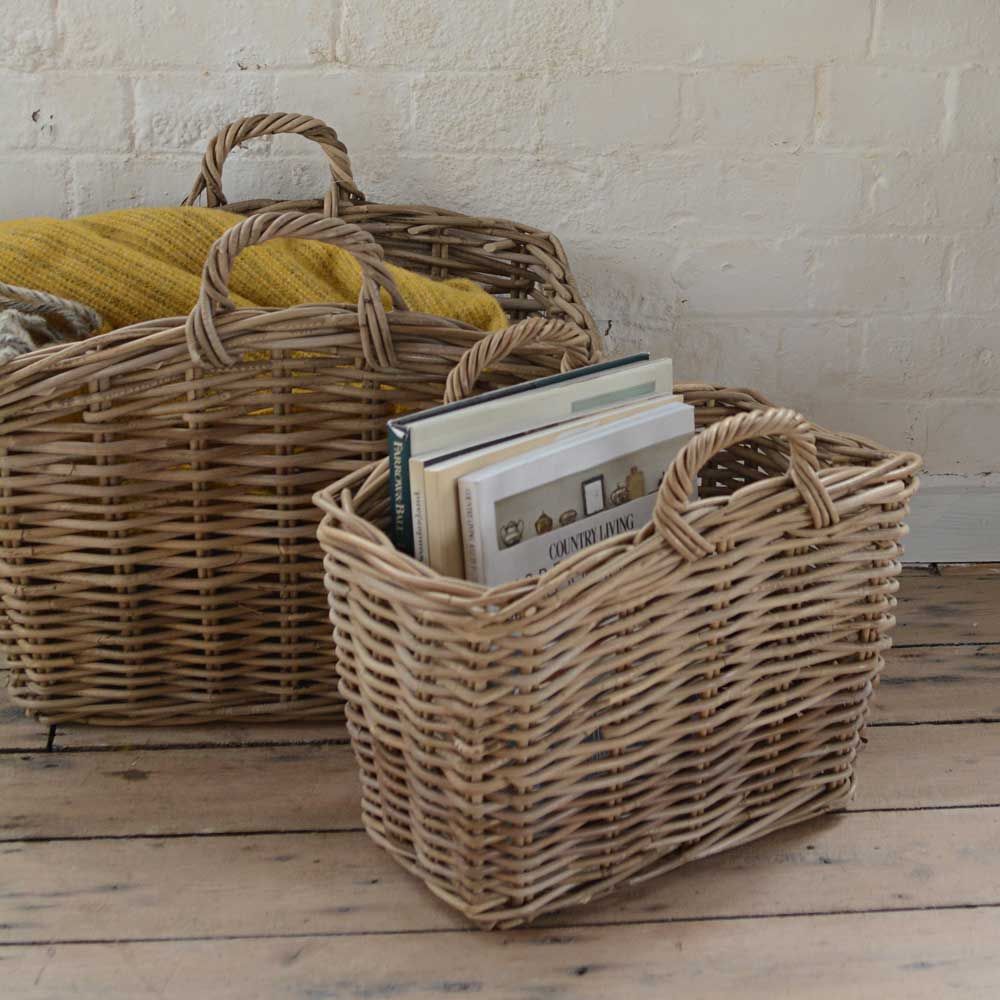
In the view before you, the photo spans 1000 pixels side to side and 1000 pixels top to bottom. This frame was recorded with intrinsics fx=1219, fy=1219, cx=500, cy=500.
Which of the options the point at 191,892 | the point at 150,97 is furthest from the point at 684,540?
the point at 150,97

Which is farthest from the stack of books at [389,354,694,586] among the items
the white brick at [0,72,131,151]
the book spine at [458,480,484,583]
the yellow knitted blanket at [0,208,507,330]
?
the white brick at [0,72,131,151]

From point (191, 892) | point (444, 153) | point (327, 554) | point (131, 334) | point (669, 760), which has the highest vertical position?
point (444, 153)

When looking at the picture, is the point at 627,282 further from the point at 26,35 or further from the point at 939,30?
the point at 26,35

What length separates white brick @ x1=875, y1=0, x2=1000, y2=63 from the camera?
1385 millimetres

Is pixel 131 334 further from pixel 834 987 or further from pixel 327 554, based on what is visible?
pixel 834 987

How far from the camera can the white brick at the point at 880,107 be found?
4.62 ft

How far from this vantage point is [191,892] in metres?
→ 0.90

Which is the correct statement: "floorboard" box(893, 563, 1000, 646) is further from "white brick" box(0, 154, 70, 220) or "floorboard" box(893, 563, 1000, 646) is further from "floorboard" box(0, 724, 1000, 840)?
"white brick" box(0, 154, 70, 220)

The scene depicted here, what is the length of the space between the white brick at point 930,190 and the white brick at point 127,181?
803 mm

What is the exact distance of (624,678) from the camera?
2.64 ft

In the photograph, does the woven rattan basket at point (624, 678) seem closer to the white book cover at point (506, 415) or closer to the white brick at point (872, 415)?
the white book cover at point (506, 415)

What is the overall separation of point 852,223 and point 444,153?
0.49 meters

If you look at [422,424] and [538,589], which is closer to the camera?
[538,589]

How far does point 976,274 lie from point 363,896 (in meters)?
1.06
